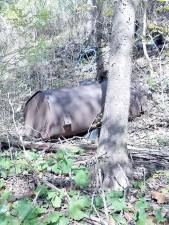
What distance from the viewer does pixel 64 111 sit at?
15.6 ft

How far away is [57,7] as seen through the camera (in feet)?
32.7

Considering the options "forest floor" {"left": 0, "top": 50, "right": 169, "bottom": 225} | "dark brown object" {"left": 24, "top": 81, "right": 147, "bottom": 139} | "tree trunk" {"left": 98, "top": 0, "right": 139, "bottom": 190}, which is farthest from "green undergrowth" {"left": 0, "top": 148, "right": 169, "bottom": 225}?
"dark brown object" {"left": 24, "top": 81, "right": 147, "bottom": 139}

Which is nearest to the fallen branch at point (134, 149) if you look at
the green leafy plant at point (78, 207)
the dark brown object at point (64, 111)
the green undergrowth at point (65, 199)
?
the green undergrowth at point (65, 199)

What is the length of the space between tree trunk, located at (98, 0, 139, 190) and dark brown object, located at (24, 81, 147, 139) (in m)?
1.56

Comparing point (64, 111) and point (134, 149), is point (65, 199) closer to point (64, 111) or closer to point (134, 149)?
point (134, 149)

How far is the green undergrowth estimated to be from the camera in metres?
2.60

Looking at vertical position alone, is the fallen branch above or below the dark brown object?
below

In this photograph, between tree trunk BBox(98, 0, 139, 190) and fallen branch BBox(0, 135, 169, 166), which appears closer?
tree trunk BBox(98, 0, 139, 190)

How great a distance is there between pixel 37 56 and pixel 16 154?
386 cm

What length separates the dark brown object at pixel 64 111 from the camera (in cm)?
470

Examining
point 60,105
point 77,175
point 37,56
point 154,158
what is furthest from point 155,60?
point 77,175

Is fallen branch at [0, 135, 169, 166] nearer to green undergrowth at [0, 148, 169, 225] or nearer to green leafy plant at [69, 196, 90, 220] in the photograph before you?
green undergrowth at [0, 148, 169, 225]

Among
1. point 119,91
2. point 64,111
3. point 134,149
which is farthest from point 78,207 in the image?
point 64,111

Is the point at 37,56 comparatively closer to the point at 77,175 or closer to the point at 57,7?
the point at 57,7
